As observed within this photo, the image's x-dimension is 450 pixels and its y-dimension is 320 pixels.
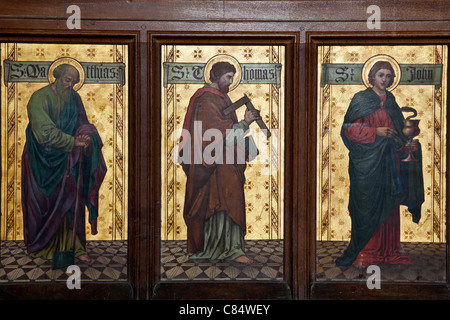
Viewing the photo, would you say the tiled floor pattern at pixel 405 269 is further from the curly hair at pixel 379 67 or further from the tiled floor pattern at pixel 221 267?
the curly hair at pixel 379 67

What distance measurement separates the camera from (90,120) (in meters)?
3.52

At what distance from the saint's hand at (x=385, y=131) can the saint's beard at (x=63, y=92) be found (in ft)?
8.27

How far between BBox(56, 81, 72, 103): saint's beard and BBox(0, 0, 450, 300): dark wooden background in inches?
14.3

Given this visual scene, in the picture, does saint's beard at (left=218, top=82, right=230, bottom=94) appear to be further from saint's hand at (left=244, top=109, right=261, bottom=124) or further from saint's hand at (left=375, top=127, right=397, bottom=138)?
saint's hand at (left=375, top=127, right=397, bottom=138)

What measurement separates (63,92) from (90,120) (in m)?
0.31

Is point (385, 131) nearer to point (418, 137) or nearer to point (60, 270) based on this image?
point (418, 137)

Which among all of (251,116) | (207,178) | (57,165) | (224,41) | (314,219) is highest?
(224,41)

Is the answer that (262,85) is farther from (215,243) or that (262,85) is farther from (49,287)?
(49,287)

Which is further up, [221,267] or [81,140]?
[81,140]

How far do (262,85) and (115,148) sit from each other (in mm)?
1309

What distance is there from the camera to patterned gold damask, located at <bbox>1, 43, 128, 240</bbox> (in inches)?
138

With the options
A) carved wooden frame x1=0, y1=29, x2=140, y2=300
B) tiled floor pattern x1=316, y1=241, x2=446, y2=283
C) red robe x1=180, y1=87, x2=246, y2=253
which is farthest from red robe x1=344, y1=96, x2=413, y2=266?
carved wooden frame x1=0, y1=29, x2=140, y2=300

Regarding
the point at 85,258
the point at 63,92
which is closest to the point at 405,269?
the point at 85,258

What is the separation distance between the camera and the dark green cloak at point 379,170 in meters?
3.53
